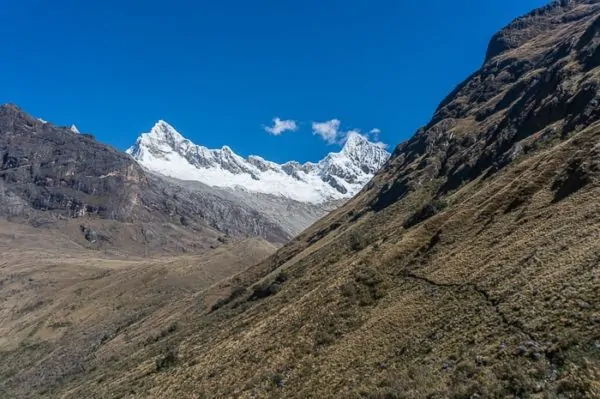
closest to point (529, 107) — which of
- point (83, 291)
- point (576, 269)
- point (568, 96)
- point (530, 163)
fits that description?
point (568, 96)

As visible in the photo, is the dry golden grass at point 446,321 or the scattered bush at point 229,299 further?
the scattered bush at point 229,299

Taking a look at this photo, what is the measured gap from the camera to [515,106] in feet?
292

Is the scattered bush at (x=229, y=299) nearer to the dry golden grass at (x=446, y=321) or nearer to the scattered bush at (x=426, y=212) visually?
the dry golden grass at (x=446, y=321)

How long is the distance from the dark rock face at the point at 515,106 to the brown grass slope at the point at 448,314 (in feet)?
2.82

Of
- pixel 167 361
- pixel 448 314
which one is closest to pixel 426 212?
pixel 448 314

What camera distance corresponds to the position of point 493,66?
15912 cm

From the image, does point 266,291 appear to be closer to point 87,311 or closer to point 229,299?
point 229,299

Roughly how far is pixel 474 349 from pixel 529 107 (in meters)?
70.3

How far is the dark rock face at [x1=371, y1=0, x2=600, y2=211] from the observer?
60844mm

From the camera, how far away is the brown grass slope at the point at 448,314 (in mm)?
19312

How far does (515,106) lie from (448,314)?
76.7 metres

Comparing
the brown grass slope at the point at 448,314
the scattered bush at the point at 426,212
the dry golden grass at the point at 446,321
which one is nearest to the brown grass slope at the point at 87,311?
the brown grass slope at the point at 448,314

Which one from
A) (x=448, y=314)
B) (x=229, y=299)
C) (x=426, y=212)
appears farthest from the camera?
(x=229, y=299)

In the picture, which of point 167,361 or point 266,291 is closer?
point 167,361
